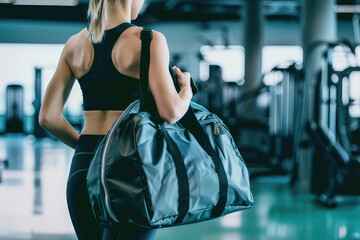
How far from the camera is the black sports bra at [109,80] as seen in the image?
101cm

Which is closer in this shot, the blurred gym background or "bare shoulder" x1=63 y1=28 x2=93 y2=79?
"bare shoulder" x1=63 y1=28 x2=93 y2=79

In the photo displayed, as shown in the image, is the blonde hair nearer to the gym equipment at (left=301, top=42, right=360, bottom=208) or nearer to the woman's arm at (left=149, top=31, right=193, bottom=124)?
the woman's arm at (left=149, top=31, right=193, bottom=124)

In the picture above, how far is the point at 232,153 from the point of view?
42.5 inches

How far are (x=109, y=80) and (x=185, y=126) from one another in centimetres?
23

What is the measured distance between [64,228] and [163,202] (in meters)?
2.25

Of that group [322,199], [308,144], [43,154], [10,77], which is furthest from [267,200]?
[10,77]

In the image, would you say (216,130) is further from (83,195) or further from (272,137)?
(272,137)

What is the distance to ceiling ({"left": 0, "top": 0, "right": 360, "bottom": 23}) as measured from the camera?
11.7 metres

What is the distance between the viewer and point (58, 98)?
46.7 inches

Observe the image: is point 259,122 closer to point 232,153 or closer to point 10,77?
point 232,153

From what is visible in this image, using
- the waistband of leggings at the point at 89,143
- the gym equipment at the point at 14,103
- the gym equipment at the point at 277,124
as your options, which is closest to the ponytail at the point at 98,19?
the waistband of leggings at the point at 89,143

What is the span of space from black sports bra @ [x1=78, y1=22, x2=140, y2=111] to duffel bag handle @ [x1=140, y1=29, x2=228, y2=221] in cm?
6

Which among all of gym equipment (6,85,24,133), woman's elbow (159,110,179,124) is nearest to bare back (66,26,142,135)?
woman's elbow (159,110,179,124)

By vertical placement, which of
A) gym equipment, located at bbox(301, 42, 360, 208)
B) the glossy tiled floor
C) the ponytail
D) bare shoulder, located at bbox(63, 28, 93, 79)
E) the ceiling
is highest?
the ceiling
